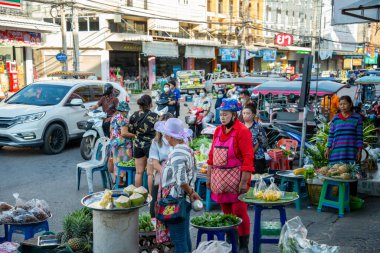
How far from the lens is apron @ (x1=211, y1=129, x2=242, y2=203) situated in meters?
5.12

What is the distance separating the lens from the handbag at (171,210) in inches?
182

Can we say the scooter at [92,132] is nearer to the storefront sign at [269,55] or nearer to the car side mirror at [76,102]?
the car side mirror at [76,102]

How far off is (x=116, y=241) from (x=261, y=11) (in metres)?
52.0

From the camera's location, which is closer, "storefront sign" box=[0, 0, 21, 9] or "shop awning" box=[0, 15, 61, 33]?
"storefront sign" box=[0, 0, 21, 9]

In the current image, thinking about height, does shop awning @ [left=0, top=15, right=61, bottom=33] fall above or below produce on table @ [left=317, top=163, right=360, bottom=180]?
above

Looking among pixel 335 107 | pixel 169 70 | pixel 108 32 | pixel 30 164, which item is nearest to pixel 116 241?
pixel 30 164

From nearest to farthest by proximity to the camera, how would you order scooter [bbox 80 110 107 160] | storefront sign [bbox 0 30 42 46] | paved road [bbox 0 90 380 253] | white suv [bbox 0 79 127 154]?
paved road [bbox 0 90 380 253] → scooter [bbox 80 110 107 160] → white suv [bbox 0 79 127 154] → storefront sign [bbox 0 30 42 46]

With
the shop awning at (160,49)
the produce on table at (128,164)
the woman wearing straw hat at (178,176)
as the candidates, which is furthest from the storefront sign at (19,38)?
the woman wearing straw hat at (178,176)

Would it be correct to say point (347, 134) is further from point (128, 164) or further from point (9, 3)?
point (9, 3)

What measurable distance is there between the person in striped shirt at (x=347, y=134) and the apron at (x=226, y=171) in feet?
8.65

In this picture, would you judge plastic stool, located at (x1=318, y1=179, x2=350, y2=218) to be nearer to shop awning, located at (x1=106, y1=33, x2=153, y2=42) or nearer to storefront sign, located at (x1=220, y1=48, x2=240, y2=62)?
shop awning, located at (x1=106, y1=33, x2=153, y2=42)

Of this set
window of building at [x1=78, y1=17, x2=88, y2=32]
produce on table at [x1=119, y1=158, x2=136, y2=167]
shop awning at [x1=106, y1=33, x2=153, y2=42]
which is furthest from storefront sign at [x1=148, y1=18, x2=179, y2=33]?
produce on table at [x1=119, y1=158, x2=136, y2=167]

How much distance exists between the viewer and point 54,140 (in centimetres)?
1204

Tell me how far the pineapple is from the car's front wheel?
735cm
